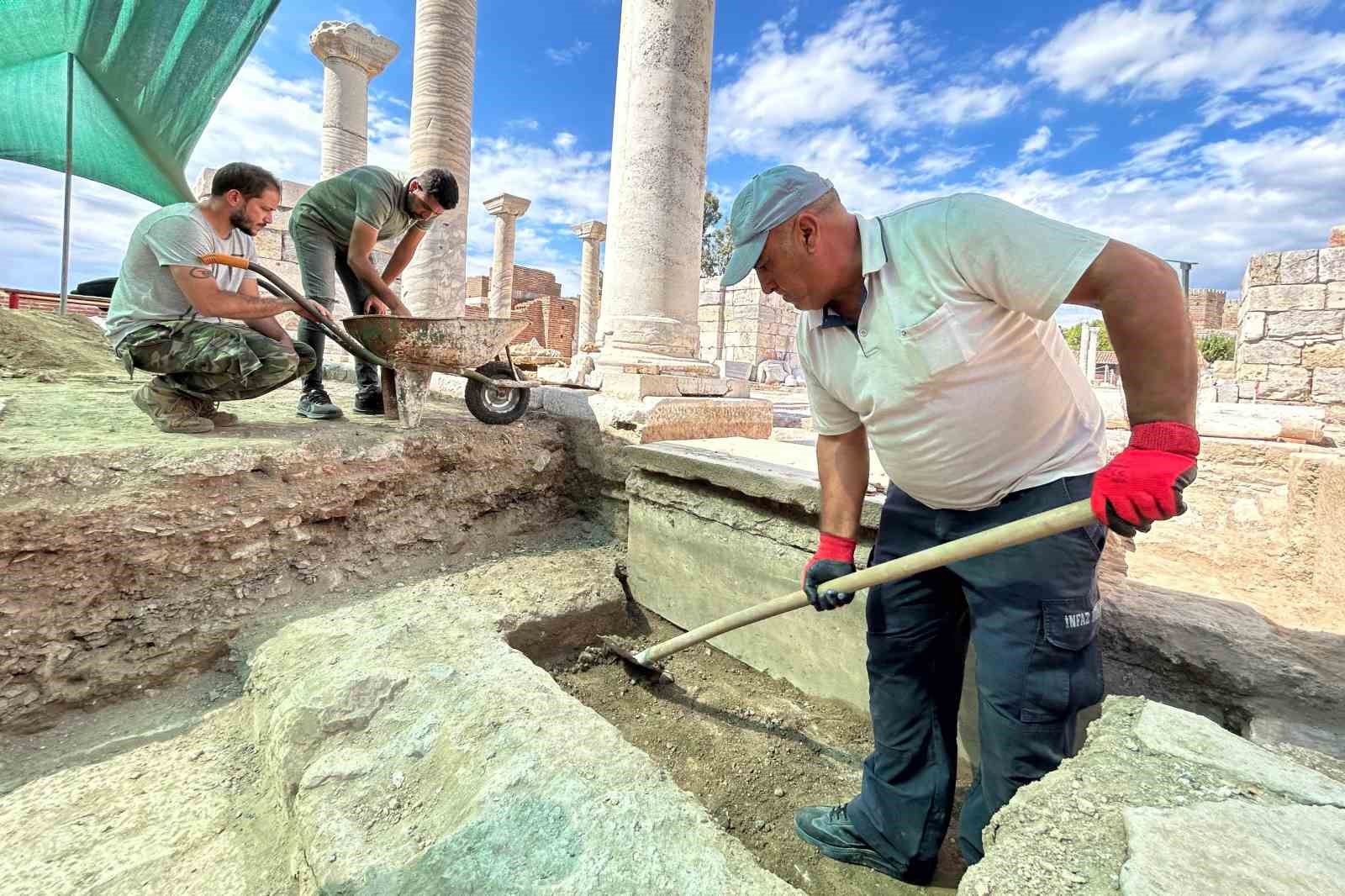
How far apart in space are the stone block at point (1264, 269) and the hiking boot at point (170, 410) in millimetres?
10389

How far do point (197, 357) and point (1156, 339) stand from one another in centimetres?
364

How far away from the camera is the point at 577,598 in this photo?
3021 millimetres

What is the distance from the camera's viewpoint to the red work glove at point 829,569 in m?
1.84

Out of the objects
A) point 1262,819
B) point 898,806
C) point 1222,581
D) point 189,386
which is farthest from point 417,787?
point 1222,581

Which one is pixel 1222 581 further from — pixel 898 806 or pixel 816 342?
pixel 816 342

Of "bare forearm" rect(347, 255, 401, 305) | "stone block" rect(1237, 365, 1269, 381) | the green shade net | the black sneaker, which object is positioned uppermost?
the green shade net

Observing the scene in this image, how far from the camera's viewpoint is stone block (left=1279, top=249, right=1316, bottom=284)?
22.4ft

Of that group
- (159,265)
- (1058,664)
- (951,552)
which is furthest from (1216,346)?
(159,265)

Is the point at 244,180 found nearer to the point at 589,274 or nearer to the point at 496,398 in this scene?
the point at 496,398

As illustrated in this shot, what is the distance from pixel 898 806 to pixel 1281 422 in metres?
5.36

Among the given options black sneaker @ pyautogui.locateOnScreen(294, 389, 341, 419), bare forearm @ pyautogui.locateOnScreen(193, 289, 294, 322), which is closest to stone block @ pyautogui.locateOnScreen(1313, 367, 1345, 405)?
black sneaker @ pyautogui.locateOnScreen(294, 389, 341, 419)

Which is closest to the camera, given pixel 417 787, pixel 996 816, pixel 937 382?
pixel 996 816

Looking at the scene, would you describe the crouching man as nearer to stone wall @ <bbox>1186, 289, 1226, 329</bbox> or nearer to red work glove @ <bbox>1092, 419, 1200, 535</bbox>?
red work glove @ <bbox>1092, 419, 1200, 535</bbox>

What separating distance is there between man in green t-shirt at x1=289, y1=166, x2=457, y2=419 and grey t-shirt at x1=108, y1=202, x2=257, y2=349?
69 cm
